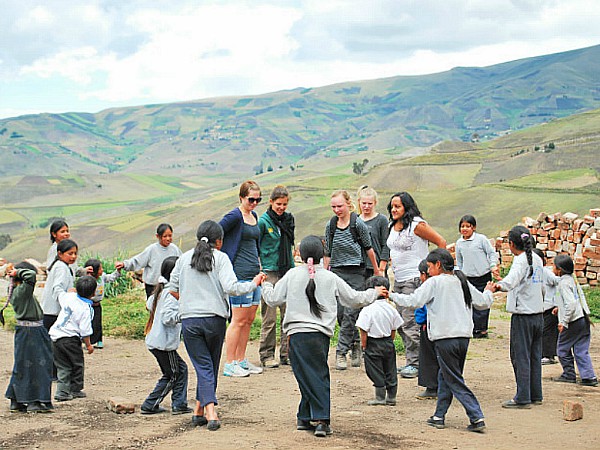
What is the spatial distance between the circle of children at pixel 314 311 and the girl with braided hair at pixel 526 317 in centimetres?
1

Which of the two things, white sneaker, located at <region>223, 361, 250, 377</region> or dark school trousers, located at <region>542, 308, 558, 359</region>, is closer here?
white sneaker, located at <region>223, 361, 250, 377</region>

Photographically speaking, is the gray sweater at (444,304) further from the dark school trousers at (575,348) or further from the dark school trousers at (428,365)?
the dark school trousers at (575,348)

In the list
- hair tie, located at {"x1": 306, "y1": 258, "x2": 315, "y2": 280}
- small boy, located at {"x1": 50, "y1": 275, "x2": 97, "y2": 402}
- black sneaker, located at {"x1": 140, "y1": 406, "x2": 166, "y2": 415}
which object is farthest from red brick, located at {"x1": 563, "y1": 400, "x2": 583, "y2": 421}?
small boy, located at {"x1": 50, "y1": 275, "x2": 97, "y2": 402}

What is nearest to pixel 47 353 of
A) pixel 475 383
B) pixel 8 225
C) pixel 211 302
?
pixel 211 302

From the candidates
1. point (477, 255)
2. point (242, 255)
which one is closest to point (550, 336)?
point (477, 255)

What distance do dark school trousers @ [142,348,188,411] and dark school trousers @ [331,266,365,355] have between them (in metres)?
2.27

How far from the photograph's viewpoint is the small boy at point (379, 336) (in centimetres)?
704

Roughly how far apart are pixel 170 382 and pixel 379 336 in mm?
1976

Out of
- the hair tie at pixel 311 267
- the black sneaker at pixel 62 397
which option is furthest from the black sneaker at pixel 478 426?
the black sneaker at pixel 62 397

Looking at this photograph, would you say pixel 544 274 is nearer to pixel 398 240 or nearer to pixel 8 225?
pixel 398 240

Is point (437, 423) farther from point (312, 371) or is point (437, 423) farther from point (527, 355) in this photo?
point (527, 355)

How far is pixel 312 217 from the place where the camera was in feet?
116

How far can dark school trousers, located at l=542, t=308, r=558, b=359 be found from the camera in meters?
9.27

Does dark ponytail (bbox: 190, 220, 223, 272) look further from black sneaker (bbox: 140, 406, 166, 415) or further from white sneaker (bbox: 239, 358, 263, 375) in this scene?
white sneaker (bbox: 239, 358, 263, 375)
